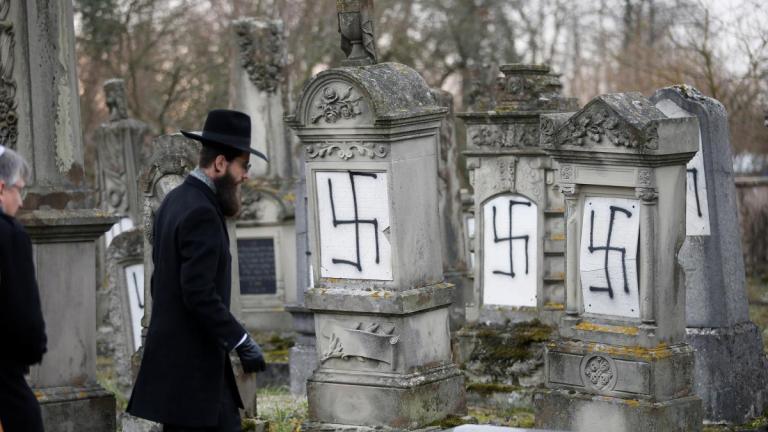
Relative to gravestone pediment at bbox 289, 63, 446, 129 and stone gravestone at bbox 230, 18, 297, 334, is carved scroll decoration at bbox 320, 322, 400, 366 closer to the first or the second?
gravestone pediment at bbox 289, 63, 446, 129

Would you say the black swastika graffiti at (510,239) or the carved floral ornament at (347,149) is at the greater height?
the carved floral ornament at (347,149)

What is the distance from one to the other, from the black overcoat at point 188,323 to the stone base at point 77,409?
8.01 feet

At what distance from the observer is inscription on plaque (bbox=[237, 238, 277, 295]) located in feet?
60.1

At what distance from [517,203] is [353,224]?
3.59 m

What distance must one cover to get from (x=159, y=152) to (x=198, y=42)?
19427 millimetres

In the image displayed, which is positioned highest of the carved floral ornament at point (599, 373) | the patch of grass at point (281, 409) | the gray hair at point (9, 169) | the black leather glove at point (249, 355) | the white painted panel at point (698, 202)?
the gray hair at point (9, 169)

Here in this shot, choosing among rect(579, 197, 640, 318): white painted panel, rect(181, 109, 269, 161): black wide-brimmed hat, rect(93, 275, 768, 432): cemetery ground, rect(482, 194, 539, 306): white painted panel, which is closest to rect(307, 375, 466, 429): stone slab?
Answer: rect(93, 275, 768, 432): cemetery ground

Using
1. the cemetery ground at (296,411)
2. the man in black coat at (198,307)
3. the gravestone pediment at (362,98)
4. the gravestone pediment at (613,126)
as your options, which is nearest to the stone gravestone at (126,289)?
the cemetery ground at (296,411)

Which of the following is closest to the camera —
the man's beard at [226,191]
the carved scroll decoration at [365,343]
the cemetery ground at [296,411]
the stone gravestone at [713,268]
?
the man's beard at [226,191]

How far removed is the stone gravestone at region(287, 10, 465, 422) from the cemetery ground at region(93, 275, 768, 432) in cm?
38

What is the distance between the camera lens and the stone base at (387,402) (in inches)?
380

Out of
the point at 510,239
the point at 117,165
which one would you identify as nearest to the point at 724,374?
the point at 510,239

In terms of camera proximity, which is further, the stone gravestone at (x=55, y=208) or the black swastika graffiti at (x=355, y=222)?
the black swastika graffiti at (x=355, y=222)

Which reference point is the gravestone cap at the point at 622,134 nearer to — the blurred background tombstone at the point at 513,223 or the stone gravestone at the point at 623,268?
the stone gravestone at the point at 623,268
